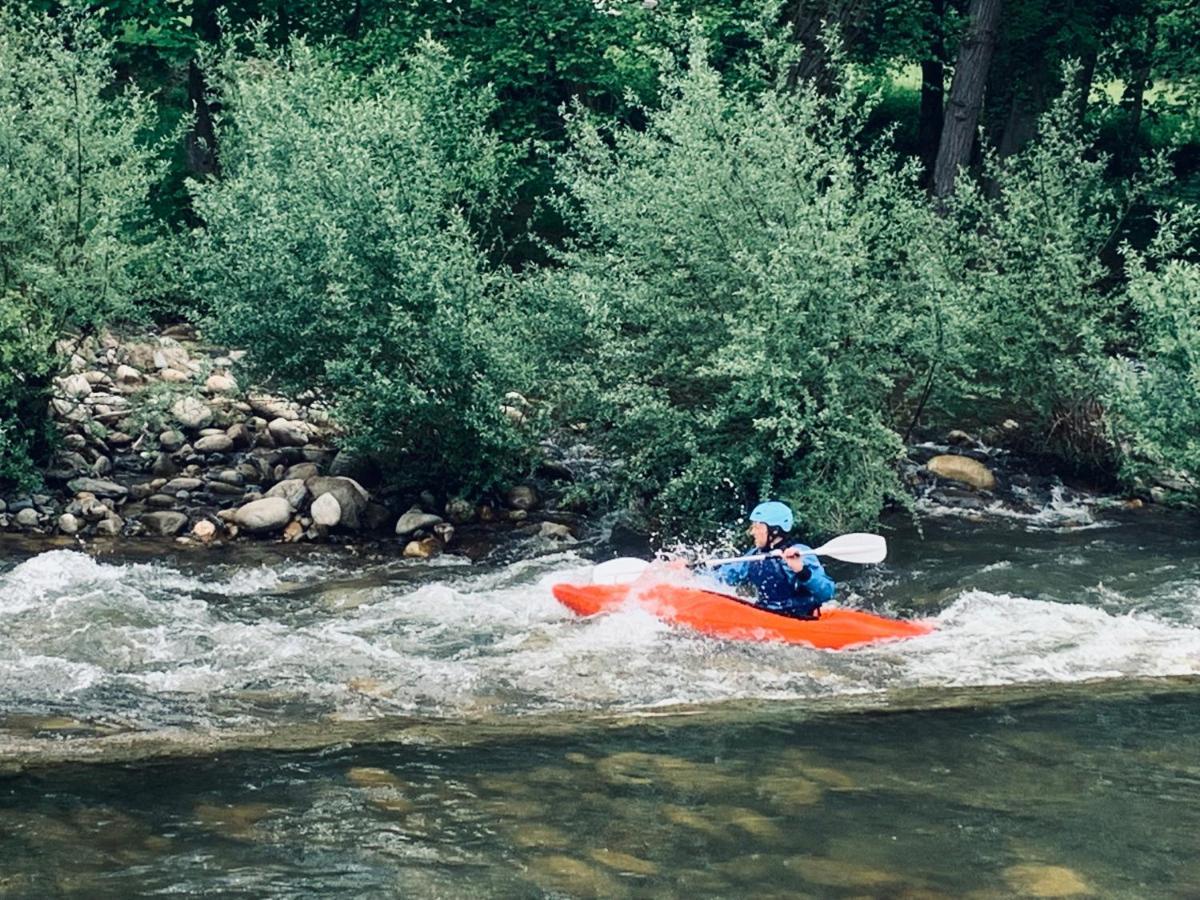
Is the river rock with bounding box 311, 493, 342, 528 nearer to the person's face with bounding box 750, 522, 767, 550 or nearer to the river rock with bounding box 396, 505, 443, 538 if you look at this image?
the river rock with bounding box 396, 505, 443, 538

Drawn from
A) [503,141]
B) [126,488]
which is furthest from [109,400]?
[503,141]

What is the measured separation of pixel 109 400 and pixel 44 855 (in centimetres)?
972

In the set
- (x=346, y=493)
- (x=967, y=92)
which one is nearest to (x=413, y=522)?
(x=346, y=493)

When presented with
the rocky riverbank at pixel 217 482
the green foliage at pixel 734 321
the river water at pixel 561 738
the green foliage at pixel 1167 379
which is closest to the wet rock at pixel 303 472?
the rocky riverbank at pixel 217 482

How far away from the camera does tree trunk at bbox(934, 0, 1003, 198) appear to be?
16781 millimetres

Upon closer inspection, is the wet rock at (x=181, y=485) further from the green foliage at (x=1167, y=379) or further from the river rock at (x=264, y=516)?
the green foliage at (x=1167, y=379)

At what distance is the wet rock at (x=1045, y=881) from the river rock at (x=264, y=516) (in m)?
7.74

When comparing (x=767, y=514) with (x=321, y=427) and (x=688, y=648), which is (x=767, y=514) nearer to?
(x=688, y=648)

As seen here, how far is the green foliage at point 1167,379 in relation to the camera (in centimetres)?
1217

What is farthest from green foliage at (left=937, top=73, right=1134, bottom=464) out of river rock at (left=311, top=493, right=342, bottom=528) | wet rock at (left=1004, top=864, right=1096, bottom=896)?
wet rock at (left=1004, top=864, right=1096, bottom=896)

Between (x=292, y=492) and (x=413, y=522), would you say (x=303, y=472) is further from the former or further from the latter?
(x=413, y=522)

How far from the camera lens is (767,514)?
33.6 feet

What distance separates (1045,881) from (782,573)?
4.26m

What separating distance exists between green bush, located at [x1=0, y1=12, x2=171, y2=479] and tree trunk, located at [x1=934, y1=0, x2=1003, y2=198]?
8418 mm
